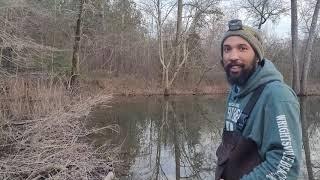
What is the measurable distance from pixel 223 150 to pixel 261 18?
3263 centimetres

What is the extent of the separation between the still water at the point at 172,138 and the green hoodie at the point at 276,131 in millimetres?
5686

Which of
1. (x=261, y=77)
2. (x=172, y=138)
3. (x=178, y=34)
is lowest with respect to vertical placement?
(x=172, y=138)

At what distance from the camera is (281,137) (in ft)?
6.45

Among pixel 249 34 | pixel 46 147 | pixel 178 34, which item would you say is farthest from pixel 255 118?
pixel 178 34

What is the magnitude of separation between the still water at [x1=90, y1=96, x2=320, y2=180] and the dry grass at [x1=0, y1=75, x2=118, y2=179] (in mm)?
832

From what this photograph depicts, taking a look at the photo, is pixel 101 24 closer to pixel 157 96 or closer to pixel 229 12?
pixel 157 96

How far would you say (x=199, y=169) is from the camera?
27.1 feet

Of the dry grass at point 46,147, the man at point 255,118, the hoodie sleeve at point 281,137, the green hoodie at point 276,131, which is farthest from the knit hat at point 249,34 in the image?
the dry grass at point 46,147

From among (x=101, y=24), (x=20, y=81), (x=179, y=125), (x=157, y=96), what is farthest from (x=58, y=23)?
(x=179, y=125)

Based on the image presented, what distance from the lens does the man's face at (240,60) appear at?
86.2 inches

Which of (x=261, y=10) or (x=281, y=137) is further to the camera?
(x=261, y=10)

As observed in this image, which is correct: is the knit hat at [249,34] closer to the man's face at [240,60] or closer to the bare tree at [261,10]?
the man's face at [240,60]

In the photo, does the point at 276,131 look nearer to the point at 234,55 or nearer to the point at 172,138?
the point at 234,55

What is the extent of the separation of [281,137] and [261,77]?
342mm
